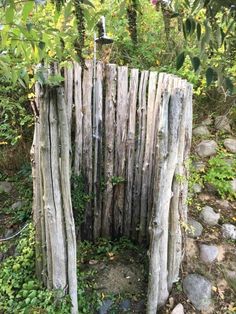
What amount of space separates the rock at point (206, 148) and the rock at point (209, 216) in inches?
32.6

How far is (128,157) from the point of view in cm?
326

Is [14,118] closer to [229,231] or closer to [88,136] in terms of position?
[88,136]

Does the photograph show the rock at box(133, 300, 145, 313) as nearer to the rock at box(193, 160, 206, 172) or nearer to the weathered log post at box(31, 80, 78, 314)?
the weathered log post at box(31, 80, 78, 314)

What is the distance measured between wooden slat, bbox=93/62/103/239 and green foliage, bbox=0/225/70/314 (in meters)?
0.62

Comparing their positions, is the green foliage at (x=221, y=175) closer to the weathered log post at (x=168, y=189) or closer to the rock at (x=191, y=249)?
the rock at (x=191, y=249)

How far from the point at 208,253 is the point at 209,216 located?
454 mm

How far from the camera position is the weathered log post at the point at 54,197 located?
7.80ft

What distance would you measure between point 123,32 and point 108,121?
54.6 inches

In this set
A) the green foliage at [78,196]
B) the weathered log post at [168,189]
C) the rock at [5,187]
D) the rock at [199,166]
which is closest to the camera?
the weathered log post at [168,189]

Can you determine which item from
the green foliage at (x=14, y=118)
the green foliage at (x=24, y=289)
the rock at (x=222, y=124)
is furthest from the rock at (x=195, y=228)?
the green foliage at (x=14, y=118)

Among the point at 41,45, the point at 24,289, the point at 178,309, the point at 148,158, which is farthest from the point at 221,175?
the point at 41,45

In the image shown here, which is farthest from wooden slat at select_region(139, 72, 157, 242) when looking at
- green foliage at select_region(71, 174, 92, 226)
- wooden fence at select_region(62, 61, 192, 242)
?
green foliage at select_region(71, 174, 92, 226)

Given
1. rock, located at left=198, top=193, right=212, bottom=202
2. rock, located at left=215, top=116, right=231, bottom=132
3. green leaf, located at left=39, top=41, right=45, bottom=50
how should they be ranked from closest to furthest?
green leaf, located at left=39, top=41, right=45, bottom=50 → rock, located at left=198, top=193, right=212, bottom=202 → rock, located at left=215, top=116, right=231, bottom=132

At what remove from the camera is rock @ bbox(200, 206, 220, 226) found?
149 inches
